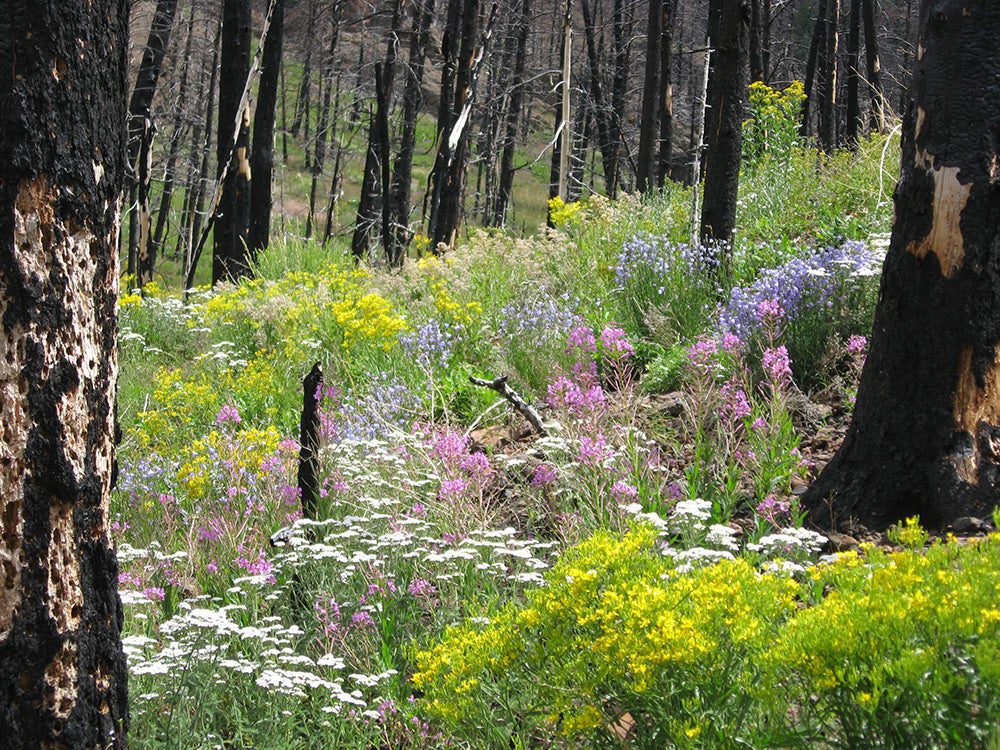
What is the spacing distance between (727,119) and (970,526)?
4.67m

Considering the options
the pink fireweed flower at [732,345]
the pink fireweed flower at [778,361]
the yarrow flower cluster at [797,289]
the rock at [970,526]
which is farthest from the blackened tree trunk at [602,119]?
the rock at [970,526]

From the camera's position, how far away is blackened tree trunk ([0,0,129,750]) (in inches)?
94.0

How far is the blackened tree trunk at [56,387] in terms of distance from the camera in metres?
2.39

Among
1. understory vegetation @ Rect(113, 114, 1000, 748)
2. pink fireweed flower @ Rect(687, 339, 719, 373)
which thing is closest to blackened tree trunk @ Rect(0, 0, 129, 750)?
understory vegetation @ Rect(113, 114, 1000, 748)

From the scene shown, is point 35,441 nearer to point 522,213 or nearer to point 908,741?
point 908,741

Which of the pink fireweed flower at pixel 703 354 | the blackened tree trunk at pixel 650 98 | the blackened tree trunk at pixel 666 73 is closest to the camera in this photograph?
the pink fireweed flower at pixel 703 354

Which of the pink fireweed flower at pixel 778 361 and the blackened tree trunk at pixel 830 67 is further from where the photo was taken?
the blackened tree trunk at pixel 830 67

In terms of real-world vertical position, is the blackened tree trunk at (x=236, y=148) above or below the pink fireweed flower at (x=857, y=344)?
above

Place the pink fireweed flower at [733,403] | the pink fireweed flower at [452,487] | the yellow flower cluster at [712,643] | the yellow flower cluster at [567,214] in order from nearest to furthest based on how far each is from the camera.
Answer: the yellow flower cluster at [712,643] → the pink fireweed flower at [452,487] → the pink fireweed flower at [733,403] → the yellow flower cluster at [567,214]

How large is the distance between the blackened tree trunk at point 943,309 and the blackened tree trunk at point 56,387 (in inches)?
130

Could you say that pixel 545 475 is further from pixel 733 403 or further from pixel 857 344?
pixel 857 344

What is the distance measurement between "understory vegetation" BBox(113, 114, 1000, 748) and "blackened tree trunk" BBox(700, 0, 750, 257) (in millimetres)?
445

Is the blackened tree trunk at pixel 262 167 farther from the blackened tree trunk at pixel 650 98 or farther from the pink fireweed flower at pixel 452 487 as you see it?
the pink fireweed flower at pixel 452 487

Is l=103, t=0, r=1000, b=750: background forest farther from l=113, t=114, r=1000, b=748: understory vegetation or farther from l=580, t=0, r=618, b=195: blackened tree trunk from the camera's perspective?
l=580, t=0, r=618, b=195: blackened tree trunk
